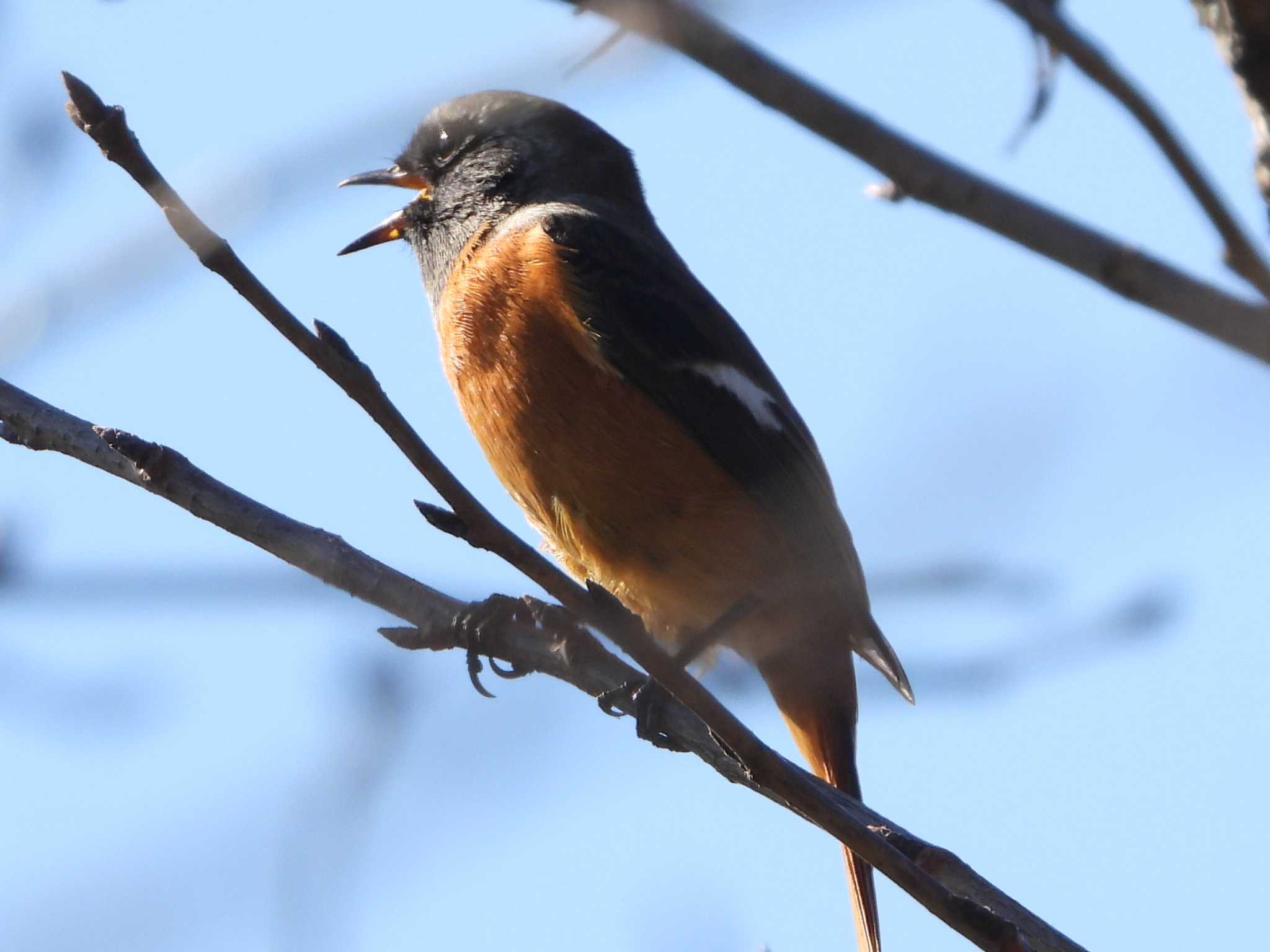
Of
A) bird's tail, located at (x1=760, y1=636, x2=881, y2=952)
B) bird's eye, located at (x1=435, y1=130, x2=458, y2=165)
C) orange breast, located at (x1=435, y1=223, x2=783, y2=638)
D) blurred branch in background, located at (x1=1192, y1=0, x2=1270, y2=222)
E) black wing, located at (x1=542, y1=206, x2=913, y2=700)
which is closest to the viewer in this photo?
blurred branch in background, located at (x1=1192, y1=0, x2=1270, y2=222)

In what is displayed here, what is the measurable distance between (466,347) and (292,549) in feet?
5.76

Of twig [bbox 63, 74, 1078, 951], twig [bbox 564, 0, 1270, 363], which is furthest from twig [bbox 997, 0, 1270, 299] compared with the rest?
twig [bbox 63, 74, 1078, 951]

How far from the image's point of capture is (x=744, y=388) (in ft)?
16.7

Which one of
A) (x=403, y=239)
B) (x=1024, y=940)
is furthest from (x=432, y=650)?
(x=403, y=239)

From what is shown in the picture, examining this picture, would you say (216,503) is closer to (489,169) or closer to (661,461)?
(661,461)

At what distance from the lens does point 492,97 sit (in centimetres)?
624

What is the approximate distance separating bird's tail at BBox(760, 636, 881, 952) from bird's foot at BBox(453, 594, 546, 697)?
108 cm

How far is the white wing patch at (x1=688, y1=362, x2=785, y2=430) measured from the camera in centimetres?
496

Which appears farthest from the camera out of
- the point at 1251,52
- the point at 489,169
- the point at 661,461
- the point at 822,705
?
the point at 489,169

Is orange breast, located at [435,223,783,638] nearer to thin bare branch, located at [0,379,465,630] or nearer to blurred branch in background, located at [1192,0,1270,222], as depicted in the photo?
thin bare branch, located at [0,379,465,630]

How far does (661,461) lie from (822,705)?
91cm

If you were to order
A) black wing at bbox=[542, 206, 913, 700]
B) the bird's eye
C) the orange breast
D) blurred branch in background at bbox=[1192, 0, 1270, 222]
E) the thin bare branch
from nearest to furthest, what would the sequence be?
blurred branch in background at bbox=[1192, 0, 1270, 222] → the thin bare branch → the orange breast → black wing at bbox=[542, 206, 913, 700] → the bird's eye

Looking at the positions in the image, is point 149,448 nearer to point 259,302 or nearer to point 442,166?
point 259,302

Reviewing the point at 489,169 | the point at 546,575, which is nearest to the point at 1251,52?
the point at 546,575
